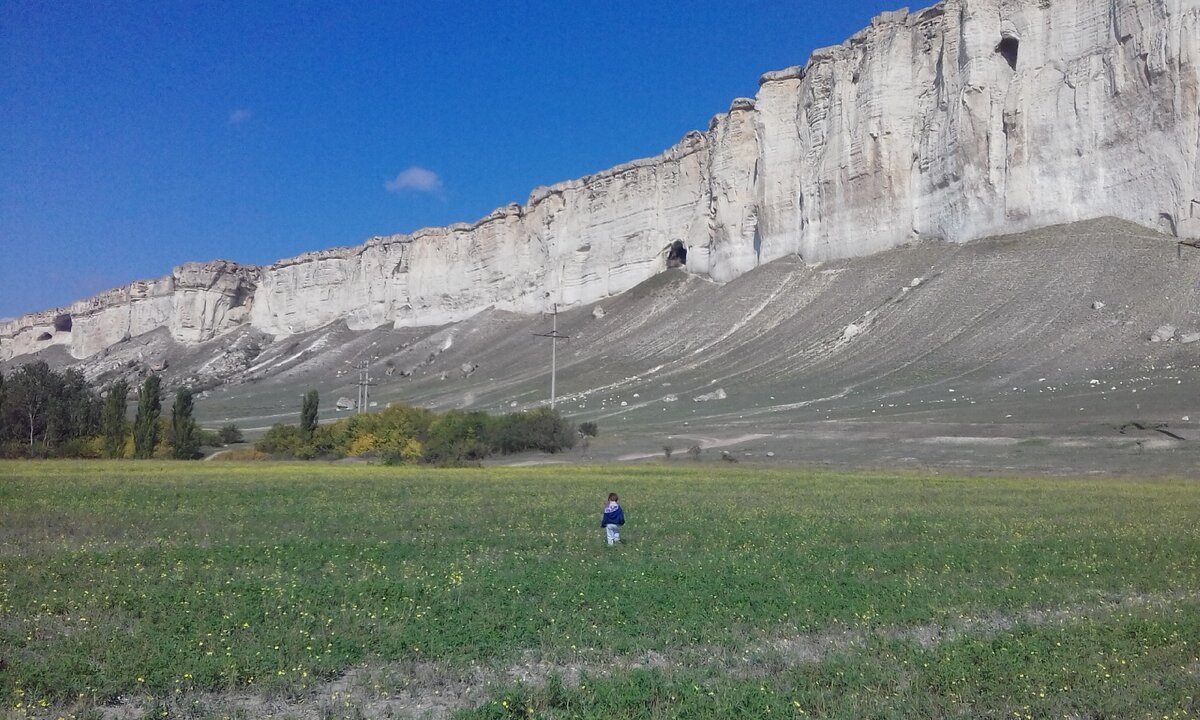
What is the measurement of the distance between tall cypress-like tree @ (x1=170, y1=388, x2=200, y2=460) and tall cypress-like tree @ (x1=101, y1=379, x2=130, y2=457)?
264 centimetres

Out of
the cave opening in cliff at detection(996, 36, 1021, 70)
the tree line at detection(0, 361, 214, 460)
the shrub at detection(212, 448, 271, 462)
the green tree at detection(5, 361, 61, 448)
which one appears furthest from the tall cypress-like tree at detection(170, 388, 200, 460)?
the cave opening in cliff at detection(996, 36, 1021, 70)

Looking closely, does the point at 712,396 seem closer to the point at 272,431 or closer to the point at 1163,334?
the point at 1163,334

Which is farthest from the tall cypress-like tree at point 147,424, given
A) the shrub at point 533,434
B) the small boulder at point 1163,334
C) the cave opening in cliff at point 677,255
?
the cave opening in cliff at point 677,255

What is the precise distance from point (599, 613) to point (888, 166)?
68280 millimetres

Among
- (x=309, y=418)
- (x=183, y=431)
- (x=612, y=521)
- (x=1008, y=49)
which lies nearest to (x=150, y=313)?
(x=183, y=431)

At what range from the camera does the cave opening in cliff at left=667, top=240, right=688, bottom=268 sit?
96.3 metres

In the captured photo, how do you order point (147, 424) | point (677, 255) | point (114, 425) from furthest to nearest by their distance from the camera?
point (677, 255) < point (114, 425) < point (147, 424)

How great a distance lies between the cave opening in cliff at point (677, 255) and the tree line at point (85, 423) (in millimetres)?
52095

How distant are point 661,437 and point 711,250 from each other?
152 feet

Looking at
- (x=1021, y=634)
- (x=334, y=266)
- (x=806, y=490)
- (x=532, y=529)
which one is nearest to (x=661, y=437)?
(x=806, y=490)

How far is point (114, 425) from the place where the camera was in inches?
1939

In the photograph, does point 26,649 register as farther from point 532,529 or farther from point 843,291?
point 843,291

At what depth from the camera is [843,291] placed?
6969 cm

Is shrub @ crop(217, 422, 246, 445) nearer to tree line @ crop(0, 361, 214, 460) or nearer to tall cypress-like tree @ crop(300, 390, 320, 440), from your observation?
tree line @ crop(0, 361, 214, 460)
